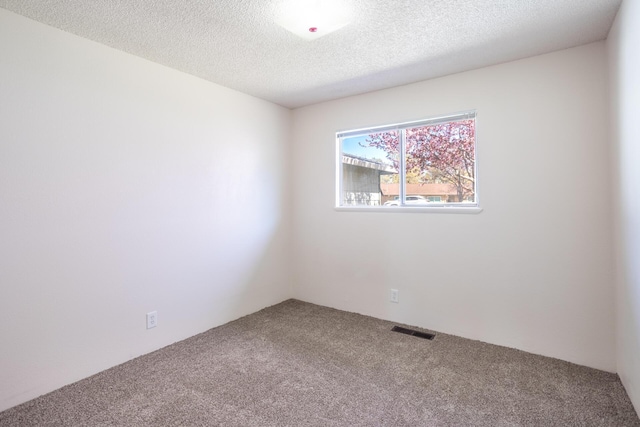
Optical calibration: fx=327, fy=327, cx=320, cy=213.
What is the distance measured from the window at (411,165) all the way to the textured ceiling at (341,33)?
514 millimetres

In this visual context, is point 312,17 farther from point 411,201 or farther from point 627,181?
point 627,181

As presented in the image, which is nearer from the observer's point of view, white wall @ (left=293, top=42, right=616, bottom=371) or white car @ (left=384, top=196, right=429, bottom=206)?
white wall @ (left=293, top=42, right=616, bottom=371)

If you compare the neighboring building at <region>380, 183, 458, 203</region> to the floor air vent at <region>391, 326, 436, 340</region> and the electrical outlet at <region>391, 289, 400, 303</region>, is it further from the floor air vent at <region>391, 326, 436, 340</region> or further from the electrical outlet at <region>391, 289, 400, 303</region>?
the floor air vent at <region>391, 326, 436, 340</region>

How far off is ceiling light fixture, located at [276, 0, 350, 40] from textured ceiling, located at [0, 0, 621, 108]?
0.04 m

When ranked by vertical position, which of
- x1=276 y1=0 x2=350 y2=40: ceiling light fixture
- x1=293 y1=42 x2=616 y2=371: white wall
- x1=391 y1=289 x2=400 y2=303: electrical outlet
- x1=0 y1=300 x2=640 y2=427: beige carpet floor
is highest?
x1=276 y1=0 x2=350 y2=40: ceiling light fixture

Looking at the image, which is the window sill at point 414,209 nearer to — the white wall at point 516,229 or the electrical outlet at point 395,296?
the white wall at point 516,229

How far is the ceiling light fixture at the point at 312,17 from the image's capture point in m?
1.82

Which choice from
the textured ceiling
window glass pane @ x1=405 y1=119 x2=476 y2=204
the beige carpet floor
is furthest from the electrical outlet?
the textured ceiling

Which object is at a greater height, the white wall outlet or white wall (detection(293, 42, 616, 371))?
white wall (detection(293, 42, 616, 371))

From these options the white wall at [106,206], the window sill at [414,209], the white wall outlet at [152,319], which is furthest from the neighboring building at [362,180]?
the white wall outlet at [152,319]

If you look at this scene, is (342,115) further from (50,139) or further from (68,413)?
(68,413)

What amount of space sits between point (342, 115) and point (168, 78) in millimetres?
1698

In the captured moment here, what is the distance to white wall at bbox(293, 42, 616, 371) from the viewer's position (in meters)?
2.27

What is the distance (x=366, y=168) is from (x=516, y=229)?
5.01 ft
